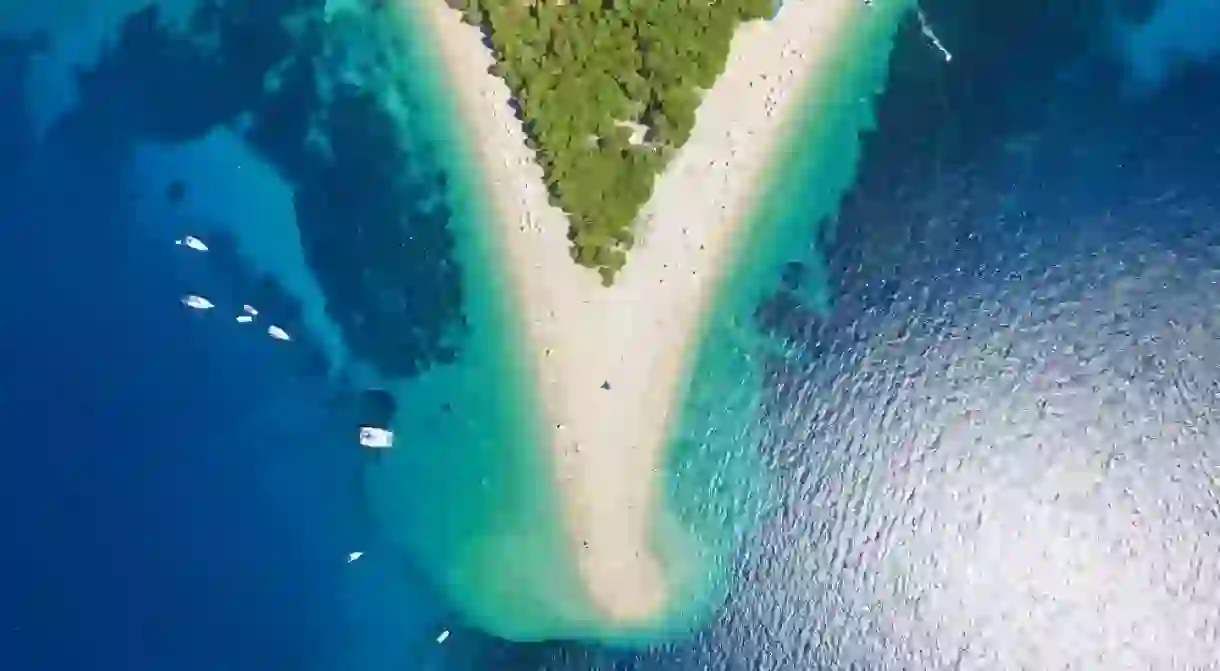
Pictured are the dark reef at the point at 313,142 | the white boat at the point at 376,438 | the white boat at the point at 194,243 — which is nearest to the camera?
the white boat at the point at 376,438

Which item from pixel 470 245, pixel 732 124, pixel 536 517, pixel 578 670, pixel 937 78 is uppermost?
pixel 937 78

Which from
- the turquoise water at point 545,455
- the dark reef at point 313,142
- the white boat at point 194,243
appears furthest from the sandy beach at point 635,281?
the white boat at point 194,243

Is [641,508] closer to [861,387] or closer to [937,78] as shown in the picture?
A: [861,387]

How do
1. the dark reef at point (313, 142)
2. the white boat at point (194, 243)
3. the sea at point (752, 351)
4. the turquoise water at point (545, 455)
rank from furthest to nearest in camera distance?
1. the white boat at point (194, 243)
2. the dark reef at point (313, 142)
3. the turquoise water at point (545, 455)
4. the sea at point (752, 351)

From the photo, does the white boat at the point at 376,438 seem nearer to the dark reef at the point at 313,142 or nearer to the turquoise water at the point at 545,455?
the turquoise water at the point at 545,455

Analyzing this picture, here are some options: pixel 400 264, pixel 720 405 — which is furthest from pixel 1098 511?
pixel 400 264

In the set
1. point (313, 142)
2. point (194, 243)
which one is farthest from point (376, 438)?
point (313, 142)
